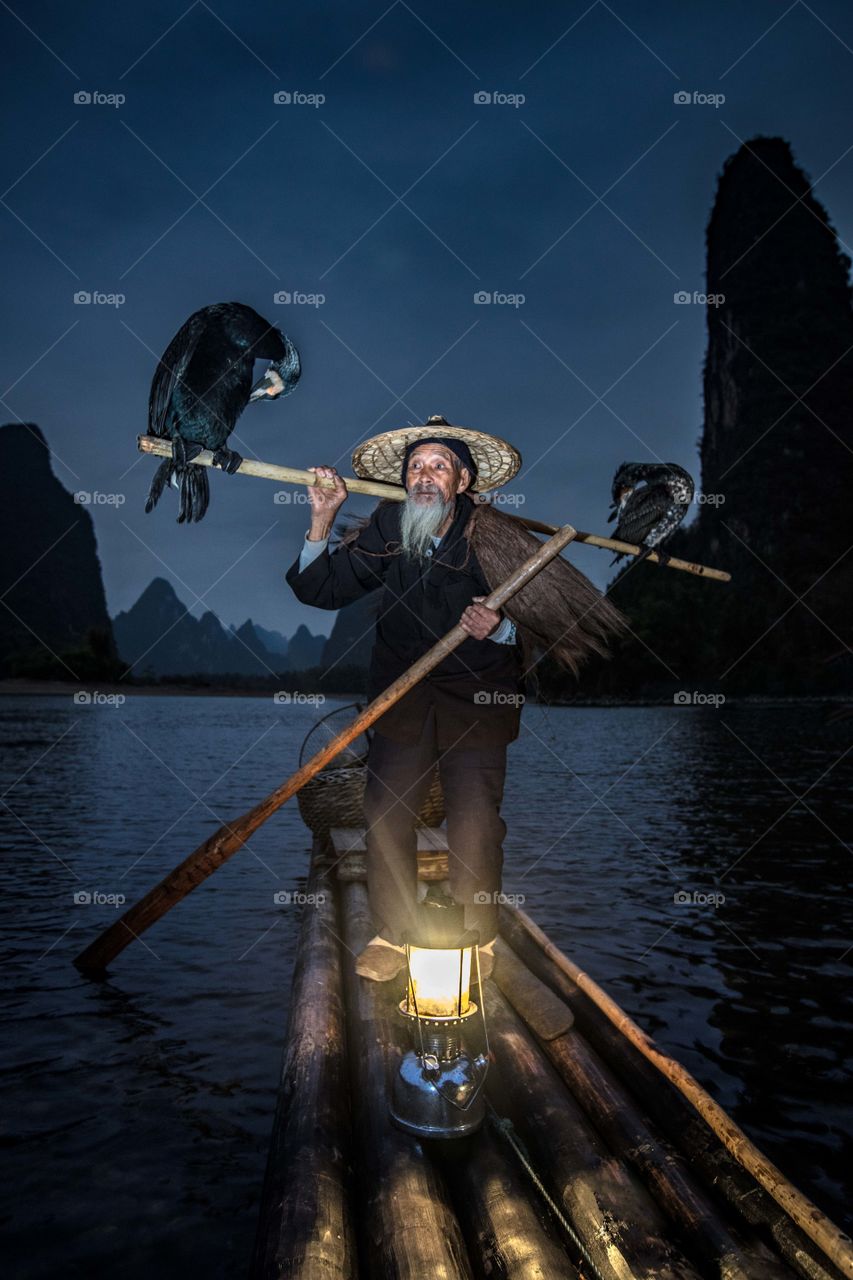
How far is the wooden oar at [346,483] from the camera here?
3.73 meters

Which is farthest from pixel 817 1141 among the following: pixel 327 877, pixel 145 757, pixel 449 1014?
pixel 145 757

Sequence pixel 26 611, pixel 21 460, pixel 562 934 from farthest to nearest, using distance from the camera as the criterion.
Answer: pixel 21 460
pixel 26 611
pixel 562 934

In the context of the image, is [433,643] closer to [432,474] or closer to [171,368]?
[432,474]

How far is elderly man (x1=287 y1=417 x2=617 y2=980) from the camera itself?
362 centimetres

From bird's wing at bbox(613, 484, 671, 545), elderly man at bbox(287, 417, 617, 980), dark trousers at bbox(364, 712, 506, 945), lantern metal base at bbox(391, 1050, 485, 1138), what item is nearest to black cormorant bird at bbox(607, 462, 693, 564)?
bird's wing at bbox(613, 484, 671, 545)

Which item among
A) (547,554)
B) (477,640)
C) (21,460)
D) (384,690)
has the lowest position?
(384,690)

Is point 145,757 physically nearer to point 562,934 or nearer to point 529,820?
point 529,820

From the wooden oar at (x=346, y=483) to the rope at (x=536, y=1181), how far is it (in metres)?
2.54

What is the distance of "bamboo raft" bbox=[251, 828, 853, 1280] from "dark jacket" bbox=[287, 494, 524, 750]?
1298mm

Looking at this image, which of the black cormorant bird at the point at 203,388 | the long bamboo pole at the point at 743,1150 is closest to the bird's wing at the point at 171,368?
the black cormorant bird at the point at 203,388

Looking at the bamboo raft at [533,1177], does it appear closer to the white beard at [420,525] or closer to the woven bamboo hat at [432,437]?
the white beard at [420,525]

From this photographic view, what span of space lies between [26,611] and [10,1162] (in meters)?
120

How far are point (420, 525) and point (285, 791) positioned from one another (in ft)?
5.02

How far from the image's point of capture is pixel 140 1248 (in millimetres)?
2795
